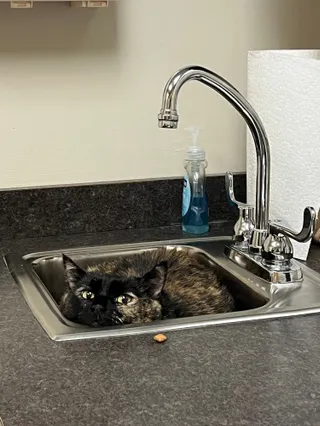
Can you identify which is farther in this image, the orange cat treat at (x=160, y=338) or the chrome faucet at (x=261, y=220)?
the chrome faucet at (x=261, y=220)

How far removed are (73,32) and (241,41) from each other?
1.42ft

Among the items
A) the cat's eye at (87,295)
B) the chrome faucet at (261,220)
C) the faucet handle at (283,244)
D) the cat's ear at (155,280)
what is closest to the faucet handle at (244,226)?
the chrome faucet at (261,220)

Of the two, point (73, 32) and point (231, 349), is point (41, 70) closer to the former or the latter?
point (73, 32)

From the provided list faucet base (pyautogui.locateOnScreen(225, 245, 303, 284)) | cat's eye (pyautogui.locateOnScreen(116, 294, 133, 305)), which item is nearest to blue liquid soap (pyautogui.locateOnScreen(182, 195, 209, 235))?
faucet base (pyautogui.locateOnScreen(225, 245, 303, 284))

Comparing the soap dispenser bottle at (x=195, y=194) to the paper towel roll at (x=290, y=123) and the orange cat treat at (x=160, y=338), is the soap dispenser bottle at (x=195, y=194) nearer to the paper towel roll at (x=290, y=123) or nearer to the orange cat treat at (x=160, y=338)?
the paper towel roll at (x=290, y=123)

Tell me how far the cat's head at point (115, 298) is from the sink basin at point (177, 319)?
0.06 meters

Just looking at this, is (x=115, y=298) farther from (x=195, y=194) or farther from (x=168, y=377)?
(x=195, y=194)

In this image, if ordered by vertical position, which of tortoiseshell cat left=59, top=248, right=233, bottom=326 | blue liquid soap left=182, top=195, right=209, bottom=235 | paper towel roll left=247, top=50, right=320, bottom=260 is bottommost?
tortoiseshell cat left=59, top=248, right=233, bottom=326

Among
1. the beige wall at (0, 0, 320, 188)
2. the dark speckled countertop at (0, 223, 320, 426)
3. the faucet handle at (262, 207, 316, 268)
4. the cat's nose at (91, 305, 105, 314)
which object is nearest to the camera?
the dark speckled countertop at (0, 223, 320, 426)

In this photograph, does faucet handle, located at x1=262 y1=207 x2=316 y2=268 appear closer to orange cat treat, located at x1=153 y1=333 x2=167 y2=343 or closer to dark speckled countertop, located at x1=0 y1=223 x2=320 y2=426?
dark speckled countertop, located at x1=0 y1=223 x2=320 y2=426

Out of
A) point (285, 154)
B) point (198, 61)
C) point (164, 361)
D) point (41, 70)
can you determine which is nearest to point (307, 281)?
point (285, 154)

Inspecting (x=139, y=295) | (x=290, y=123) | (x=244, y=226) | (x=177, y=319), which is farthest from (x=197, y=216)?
(x=177, y=319)

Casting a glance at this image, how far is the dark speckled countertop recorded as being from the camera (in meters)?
0.90

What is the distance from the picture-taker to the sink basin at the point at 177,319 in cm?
119
